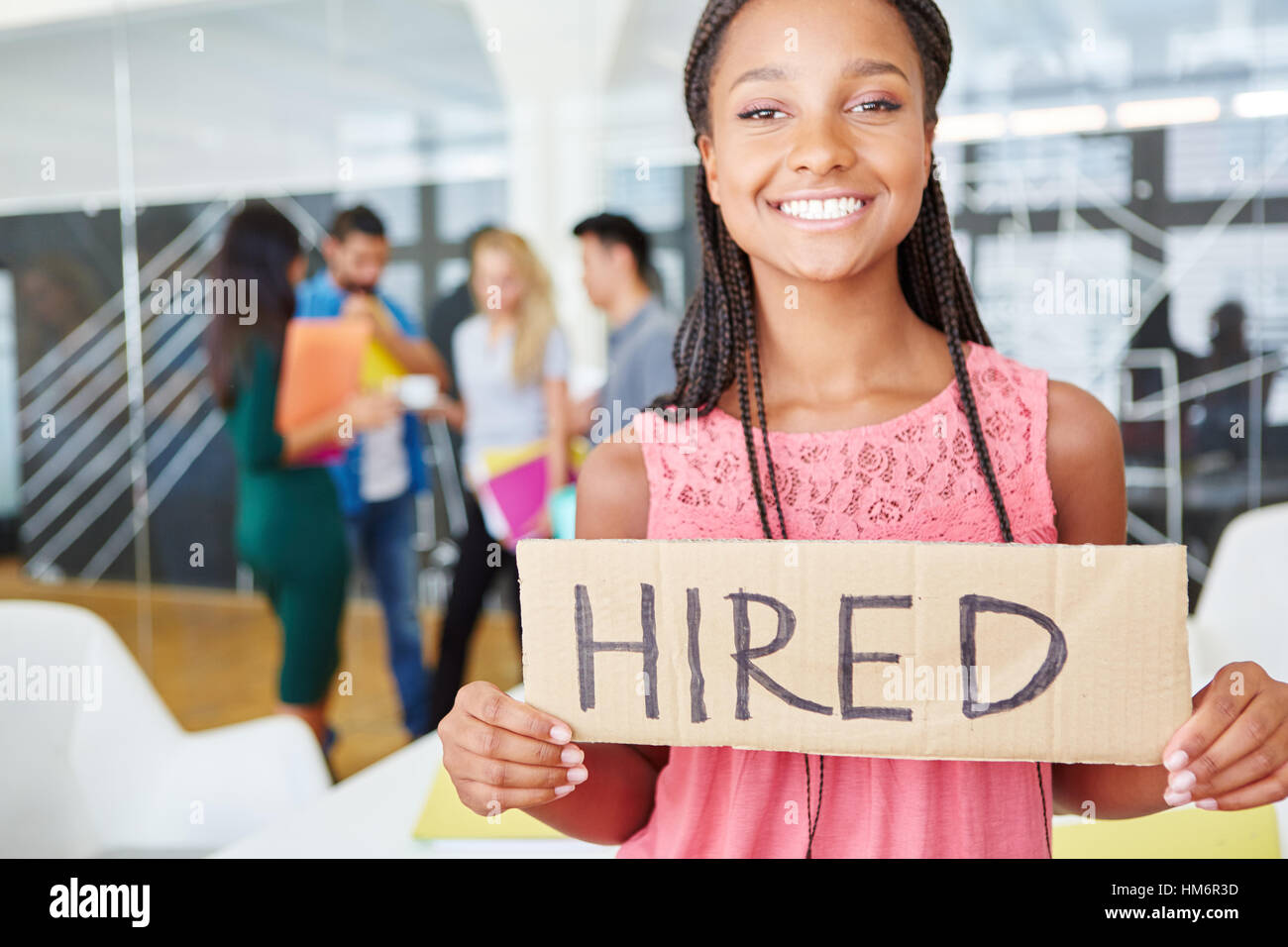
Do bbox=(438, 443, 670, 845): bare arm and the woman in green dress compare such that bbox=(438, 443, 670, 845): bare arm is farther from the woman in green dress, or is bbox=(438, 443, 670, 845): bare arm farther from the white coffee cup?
the white coffee cup

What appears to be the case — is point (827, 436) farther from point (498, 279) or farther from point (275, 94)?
point (275, 94)

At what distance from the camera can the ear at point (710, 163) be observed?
2.81 feet

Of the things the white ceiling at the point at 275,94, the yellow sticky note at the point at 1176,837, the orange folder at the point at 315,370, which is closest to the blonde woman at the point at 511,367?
the orange folder at the point at 315,370

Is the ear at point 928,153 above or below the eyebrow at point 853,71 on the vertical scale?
below

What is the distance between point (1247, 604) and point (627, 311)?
1.77 meters

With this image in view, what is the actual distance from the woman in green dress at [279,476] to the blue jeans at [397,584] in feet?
1.36

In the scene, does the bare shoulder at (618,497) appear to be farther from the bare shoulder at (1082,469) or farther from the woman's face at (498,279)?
the woman's face at (498,279)

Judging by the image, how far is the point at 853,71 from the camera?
29.5 inches

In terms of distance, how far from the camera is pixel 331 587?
2684 mm

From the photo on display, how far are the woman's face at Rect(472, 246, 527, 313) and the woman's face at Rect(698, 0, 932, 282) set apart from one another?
2.53m

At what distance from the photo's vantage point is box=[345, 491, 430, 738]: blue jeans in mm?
3155

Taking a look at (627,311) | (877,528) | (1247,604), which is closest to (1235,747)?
(877,528)
